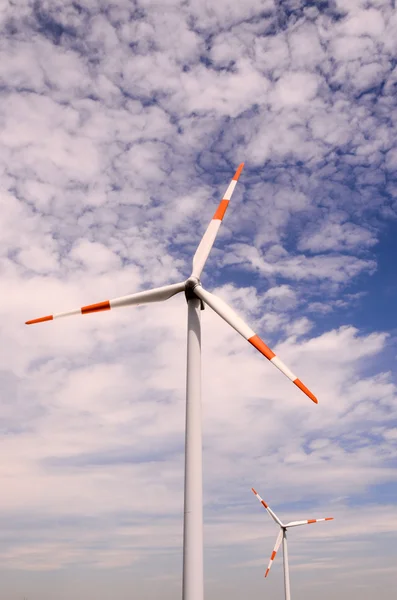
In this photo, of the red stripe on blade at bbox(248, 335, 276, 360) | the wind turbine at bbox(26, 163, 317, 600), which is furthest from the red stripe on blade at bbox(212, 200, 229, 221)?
the red stripe on blade at bbox(248, 335, 276, 360)

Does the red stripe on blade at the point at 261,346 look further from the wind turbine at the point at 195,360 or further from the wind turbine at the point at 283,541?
the wind turbine at the point at 283,541

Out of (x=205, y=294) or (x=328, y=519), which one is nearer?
(x=205, y=294)

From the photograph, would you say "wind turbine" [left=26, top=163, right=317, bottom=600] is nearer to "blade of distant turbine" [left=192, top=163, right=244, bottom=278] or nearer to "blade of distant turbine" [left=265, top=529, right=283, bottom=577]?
"blade of distant turbine" [left=192, top=163, right=244, bottom=278]

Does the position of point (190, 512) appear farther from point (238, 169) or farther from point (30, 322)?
point (238, 169)

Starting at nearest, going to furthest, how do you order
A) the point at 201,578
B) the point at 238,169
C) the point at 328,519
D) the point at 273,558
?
the point at 201,578 < the point at 238,169 < the point at 273,558 < the point at 328,519

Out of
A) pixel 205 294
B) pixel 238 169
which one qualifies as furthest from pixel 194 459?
pixel 238 169

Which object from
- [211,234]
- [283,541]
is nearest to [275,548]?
[283,541]
